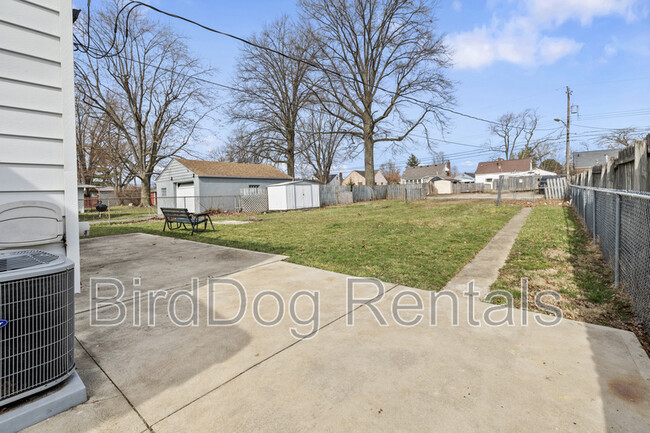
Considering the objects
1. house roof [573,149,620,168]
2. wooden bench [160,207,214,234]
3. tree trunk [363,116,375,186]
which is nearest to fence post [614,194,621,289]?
wooden bench [160,207,214,234]

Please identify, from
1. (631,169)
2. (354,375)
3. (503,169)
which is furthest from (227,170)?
(503,169)

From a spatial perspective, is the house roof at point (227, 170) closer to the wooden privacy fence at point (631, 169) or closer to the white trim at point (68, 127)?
the white trim at point (68, 127)

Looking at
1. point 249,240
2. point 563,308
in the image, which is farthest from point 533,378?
point 249,240

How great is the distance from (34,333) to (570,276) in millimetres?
5818

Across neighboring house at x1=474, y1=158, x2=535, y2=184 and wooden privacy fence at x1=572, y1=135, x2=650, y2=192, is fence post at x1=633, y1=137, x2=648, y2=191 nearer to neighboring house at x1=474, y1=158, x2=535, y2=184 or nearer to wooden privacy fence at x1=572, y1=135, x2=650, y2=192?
wooden privacy fence at x1=572, y1=135, x2=650, y2=192

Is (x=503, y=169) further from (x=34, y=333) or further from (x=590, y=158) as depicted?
(x=34, y=333)

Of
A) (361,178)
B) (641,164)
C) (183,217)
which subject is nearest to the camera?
(641,164)

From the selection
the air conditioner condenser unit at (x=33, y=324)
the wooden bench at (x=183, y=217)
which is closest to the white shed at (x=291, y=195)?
the wooden bench at (x=183, y=217)

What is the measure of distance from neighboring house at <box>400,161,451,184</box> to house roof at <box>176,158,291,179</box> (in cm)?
4406

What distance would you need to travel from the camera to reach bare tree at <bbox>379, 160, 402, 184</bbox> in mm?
68250

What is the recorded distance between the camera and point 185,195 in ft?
78.3

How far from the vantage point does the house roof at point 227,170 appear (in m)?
23.2

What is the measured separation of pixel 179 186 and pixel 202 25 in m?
19.5

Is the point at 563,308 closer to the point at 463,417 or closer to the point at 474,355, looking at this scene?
the point at 474,355
